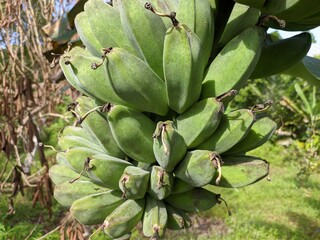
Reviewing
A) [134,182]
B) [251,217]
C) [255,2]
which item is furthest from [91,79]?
[251,217]

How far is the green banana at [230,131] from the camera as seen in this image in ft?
2.17

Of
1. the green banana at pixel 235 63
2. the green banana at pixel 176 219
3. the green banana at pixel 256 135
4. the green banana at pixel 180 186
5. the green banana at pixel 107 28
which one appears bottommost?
the green banana at pixel 176 219

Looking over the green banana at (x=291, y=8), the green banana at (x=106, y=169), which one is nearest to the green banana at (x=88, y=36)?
the green banana at (x=106, y=169)

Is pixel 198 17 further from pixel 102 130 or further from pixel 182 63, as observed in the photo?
pixel 102 130

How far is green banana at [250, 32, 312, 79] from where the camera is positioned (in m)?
0.77

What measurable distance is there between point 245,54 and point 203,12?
103 mm

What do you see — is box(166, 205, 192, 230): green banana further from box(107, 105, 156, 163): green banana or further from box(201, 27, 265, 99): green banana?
box(201, 27, 265, 99): green banana

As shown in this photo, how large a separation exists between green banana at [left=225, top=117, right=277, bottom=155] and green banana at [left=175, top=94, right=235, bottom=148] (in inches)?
3.5

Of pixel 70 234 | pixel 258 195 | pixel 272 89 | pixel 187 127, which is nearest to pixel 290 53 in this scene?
pixel 187 127

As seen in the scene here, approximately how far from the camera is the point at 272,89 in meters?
7.04

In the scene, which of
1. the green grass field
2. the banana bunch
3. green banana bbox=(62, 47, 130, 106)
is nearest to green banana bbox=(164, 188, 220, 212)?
the banana bunch

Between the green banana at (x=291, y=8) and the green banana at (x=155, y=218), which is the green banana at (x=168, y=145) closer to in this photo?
the green banana at (x=155, y=218)

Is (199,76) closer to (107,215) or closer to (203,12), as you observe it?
(203,12)

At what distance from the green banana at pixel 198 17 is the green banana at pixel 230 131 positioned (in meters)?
0.12
